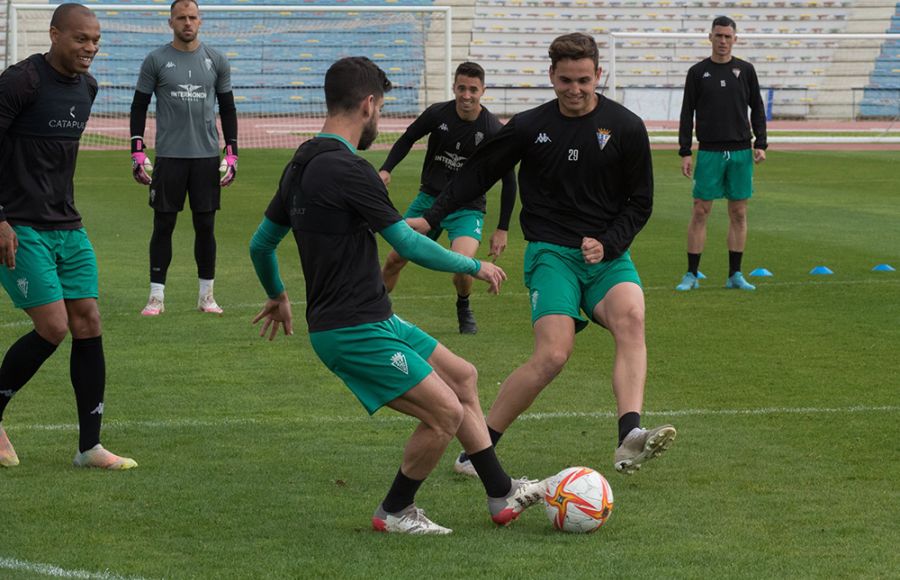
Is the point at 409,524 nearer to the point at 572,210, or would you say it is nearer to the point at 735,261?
the point at 572,210

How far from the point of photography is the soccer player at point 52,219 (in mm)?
6480

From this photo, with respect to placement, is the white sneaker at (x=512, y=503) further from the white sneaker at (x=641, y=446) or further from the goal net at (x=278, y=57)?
the goal net at (x=278, y=57)

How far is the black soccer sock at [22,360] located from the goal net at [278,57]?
21.1 meters

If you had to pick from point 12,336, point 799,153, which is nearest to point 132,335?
point 12,336

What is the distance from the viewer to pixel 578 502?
18.2ft

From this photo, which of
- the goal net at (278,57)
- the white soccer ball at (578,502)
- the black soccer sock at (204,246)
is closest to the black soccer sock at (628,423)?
the white soccer ball at (578,502)

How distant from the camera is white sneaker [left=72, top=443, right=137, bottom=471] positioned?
6574 millimetres

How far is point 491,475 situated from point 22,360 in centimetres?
A: 243

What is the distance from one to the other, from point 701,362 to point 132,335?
13.4 feet

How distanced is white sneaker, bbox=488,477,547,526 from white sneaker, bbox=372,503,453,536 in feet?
0.69

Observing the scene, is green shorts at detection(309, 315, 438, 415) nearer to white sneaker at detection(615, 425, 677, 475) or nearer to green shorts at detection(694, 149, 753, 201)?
white sneaker at detection(615, 425, 677, 475)

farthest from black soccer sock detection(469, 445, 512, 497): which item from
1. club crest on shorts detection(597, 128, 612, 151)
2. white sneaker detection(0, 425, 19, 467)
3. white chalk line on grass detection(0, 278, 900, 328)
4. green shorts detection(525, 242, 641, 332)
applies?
white chalk line on grass detection(0, 278, 900, 328)

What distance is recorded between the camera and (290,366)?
361 inches

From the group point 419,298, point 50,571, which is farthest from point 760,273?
point 50,571
